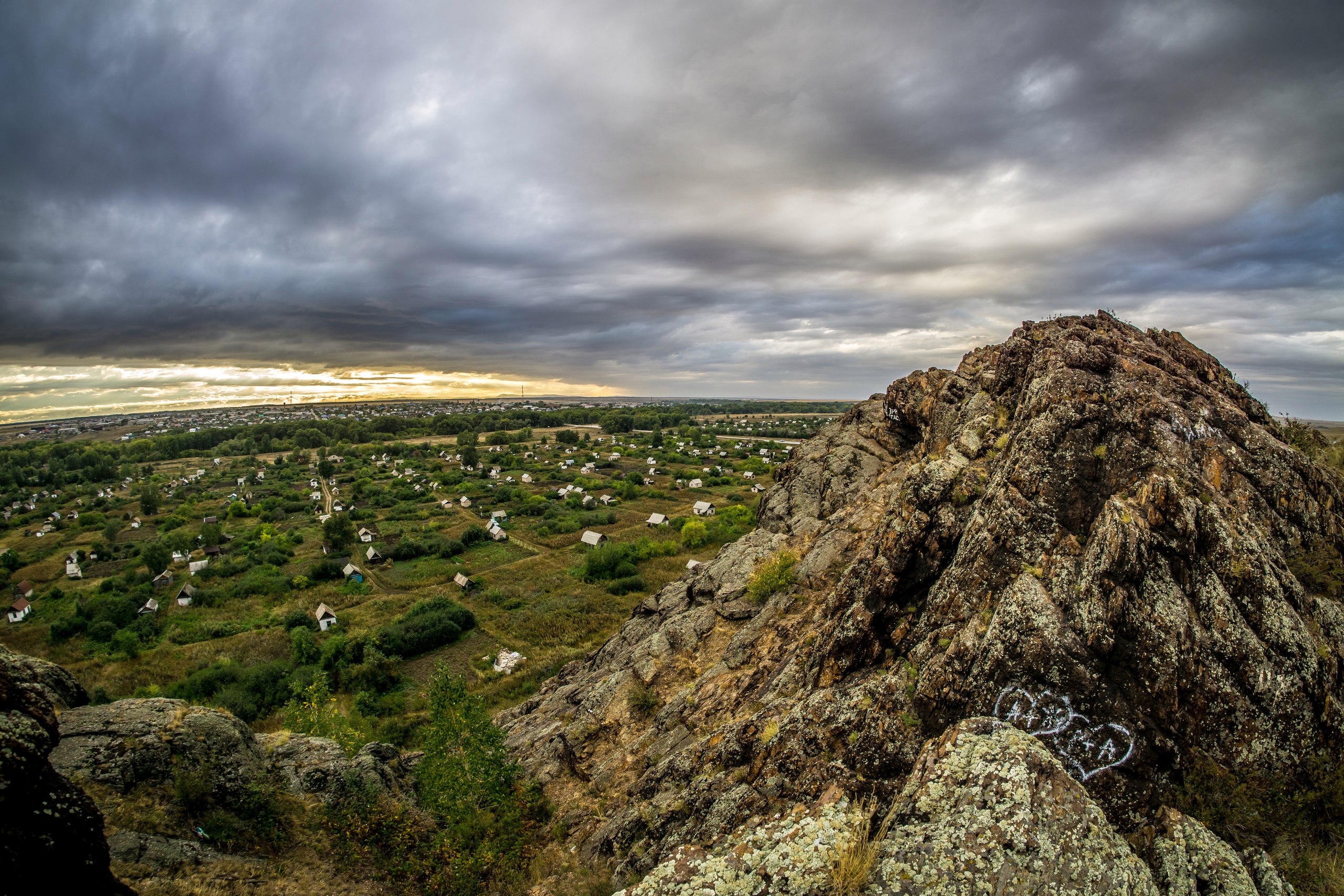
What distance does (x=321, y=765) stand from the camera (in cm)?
1606

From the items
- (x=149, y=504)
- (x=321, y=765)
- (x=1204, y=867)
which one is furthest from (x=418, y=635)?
Answer: (x=149, y=504)

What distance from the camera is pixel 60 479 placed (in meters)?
130

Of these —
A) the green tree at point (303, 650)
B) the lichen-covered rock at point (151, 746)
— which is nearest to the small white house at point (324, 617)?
the green tree at point (303, 650)

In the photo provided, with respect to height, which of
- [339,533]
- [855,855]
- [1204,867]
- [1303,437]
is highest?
[1303,437]

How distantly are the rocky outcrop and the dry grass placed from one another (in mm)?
61

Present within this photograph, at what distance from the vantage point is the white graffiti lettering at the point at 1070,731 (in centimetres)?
702

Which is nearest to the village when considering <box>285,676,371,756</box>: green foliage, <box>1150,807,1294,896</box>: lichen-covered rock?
<box>285,676,371,756</box>: green foliage

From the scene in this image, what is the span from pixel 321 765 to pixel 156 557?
246 feet

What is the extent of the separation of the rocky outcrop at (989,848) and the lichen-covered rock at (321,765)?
13.5 m

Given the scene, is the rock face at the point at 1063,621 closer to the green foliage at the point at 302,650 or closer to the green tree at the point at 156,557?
the green foliage at the point at 302,650

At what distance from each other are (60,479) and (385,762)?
595ft

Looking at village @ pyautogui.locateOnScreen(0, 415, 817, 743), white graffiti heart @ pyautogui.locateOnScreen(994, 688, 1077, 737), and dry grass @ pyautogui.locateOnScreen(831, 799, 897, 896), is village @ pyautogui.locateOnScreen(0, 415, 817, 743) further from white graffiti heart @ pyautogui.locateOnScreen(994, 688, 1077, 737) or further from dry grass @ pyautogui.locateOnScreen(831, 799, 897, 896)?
white graffiti heart @ pyautogui.locateOnScreen(994, 688, 1077, 737)

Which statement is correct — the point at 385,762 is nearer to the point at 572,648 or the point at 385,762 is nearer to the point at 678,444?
the point at 572,648

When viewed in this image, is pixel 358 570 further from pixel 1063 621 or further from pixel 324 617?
pixel 1063 621
